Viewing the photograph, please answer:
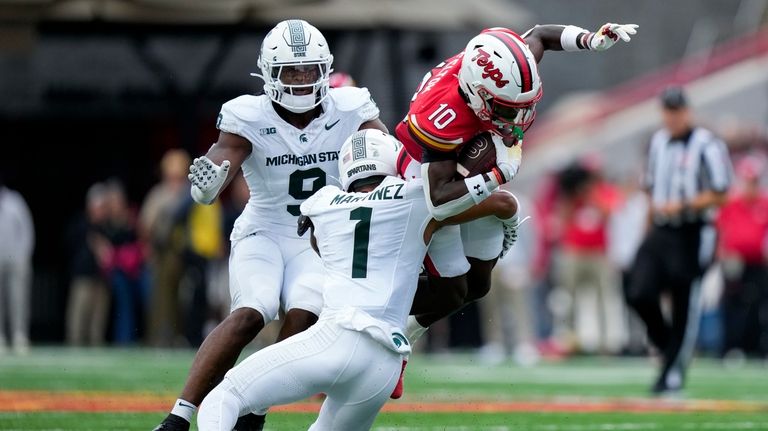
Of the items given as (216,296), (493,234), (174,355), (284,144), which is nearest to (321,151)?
(284,144)

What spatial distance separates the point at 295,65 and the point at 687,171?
4.37 metres

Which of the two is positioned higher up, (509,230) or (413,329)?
(509,230)

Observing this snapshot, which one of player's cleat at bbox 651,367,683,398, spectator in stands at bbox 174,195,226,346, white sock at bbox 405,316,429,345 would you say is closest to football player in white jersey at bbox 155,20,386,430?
white sock at bbox 405,316,429,345

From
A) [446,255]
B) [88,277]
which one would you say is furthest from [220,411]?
[88,277]

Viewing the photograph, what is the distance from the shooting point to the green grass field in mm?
7629

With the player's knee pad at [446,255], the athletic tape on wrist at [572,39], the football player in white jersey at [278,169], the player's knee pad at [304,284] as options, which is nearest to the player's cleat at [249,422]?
the football player in white jersey at [278,169]

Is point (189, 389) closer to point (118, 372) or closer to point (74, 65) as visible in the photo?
point (118, 372)

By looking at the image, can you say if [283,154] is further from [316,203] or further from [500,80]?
[500,80]

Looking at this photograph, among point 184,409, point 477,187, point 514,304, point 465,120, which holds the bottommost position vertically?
point 514,304

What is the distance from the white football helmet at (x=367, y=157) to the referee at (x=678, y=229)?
4.54 m

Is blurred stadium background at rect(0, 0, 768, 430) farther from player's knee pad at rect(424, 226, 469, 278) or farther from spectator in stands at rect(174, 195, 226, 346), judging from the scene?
player's knee pad at rect(424, 226, 469, 278)

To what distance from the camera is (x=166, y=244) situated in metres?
15.2

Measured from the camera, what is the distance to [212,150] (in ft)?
21.2

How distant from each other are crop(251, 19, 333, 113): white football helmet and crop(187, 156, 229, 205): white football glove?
430 millimetres
